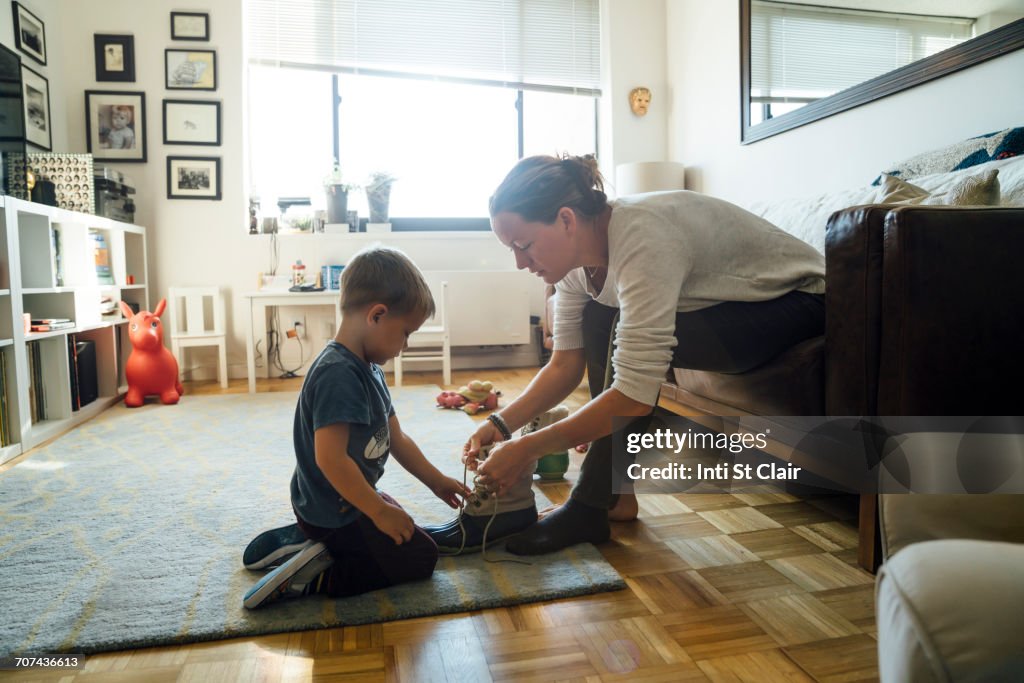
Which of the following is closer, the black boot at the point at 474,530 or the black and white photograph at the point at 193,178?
the black boot at the point at 474,530

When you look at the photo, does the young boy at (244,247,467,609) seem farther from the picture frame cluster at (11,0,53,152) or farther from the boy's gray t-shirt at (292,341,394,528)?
the picture frame cluster at (11,0,53,152)

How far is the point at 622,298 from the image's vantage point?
1.29m

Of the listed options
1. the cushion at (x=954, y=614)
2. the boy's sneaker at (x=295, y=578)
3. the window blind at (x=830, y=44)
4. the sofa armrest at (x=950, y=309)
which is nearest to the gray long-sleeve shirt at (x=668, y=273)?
the sofa armrest at (x=950, y=309)

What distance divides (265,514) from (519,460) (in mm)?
800

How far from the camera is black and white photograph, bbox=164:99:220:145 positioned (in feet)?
13.1

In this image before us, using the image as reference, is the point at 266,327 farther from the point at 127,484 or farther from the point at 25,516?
the point at 25,516

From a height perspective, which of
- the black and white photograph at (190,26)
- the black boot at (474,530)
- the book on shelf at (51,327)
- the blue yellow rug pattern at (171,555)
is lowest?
the blue yellow rug pattern at (171,555)

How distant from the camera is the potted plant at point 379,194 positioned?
14.1 feet

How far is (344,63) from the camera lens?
14.1 ft

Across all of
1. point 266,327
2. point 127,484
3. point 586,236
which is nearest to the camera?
point 586,236

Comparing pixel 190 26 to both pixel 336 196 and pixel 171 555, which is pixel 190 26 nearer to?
pixel 336 196

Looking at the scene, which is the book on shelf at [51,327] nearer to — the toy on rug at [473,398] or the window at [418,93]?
the toy on rug at [473,398]

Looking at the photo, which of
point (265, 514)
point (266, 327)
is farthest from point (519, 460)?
point (266, 327)

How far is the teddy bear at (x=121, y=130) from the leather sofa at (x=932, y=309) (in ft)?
13.2
